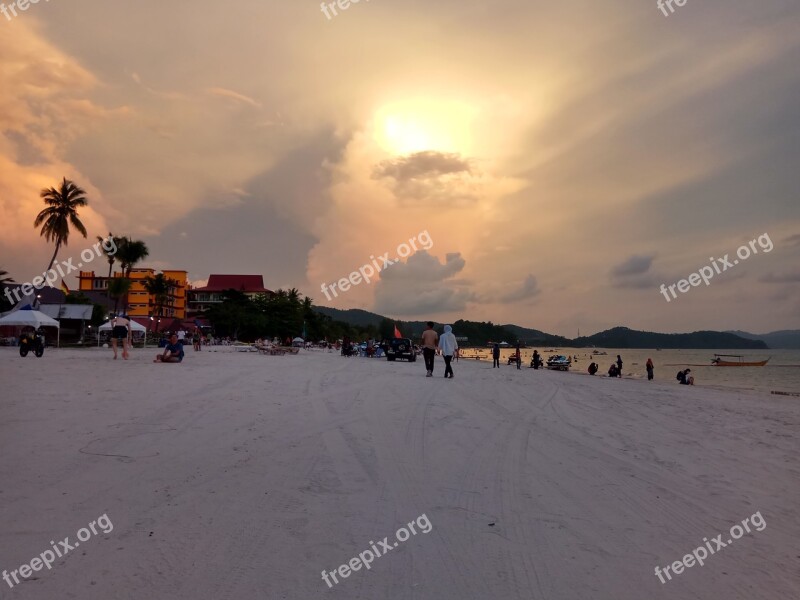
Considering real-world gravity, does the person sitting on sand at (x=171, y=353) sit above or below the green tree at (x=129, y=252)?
below

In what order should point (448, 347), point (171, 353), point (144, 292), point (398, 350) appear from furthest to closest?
point (144, 292)
point (398, 350)
point (171, 353)
point (448, 347)

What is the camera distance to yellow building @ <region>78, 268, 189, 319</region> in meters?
97.8

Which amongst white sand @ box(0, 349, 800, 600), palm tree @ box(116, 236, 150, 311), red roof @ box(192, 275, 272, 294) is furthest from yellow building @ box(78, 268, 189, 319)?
white sand @ box(0, 349, 800, 600)

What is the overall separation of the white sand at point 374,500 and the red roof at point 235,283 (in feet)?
341

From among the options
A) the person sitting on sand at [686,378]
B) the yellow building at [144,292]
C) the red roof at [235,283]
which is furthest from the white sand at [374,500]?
the red roof at [235,283]

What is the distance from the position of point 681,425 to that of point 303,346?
56914 mm

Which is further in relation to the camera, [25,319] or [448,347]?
[25,319]

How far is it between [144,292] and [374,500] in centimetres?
10500

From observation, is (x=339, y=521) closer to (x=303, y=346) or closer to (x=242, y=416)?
(x=242, y=416)

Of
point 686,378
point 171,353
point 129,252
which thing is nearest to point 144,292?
point 129,252

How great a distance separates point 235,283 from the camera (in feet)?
363

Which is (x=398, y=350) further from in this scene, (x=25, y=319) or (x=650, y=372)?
(x=25, y=319)

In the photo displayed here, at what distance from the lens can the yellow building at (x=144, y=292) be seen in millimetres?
97750

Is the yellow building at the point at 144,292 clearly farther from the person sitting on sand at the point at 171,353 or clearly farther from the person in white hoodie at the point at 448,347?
the person in white hoodie at the point at 448,347
